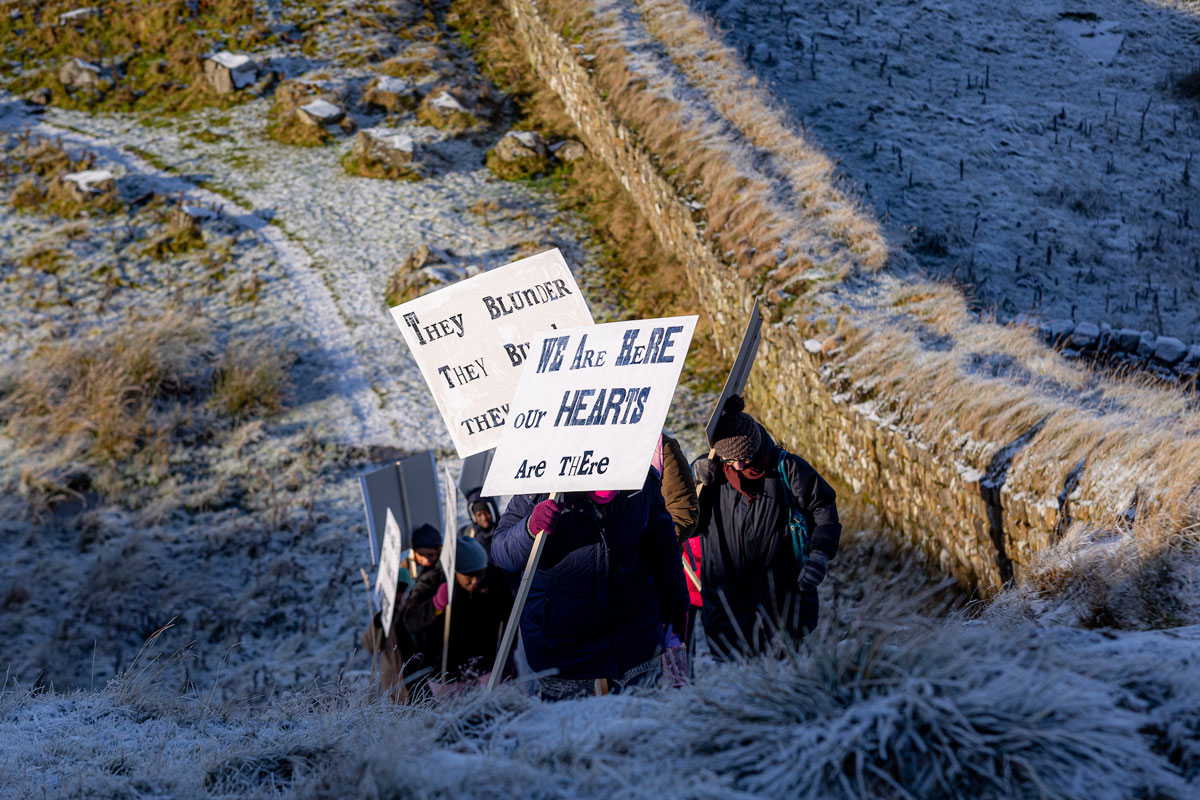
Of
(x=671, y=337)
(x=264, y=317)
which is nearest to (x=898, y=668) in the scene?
(x=671, y=337)

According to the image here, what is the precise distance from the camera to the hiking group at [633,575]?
368 centimetres

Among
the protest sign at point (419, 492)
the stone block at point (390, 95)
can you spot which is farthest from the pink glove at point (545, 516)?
the stone block at point (390, 95)

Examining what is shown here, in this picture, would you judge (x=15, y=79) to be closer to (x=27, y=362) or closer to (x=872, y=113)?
(x=27, y=362)

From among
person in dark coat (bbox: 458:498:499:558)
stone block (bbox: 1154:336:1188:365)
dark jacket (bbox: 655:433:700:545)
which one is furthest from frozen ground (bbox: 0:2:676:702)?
stone block (bbox: 1154:336:1188:365)

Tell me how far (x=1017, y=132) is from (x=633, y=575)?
1062cm

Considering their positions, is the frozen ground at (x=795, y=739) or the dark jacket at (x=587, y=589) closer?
the frozen ground at (x=795, y=739)

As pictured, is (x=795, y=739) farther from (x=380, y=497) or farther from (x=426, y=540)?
(x=380, y=497)

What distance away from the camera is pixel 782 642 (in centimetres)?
251

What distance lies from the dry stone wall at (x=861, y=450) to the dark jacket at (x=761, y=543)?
1.42 m

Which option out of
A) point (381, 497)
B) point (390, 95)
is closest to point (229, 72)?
point (390, 95)

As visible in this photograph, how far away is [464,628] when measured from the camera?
431 cm

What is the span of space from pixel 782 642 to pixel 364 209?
Answer: 10.7m

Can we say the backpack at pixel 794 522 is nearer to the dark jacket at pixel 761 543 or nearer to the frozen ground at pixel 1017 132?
the dark jacket at pixel 761 543

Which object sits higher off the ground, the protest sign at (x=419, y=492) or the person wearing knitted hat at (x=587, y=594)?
the person wearing knitted hat at (x=587, y=594)
